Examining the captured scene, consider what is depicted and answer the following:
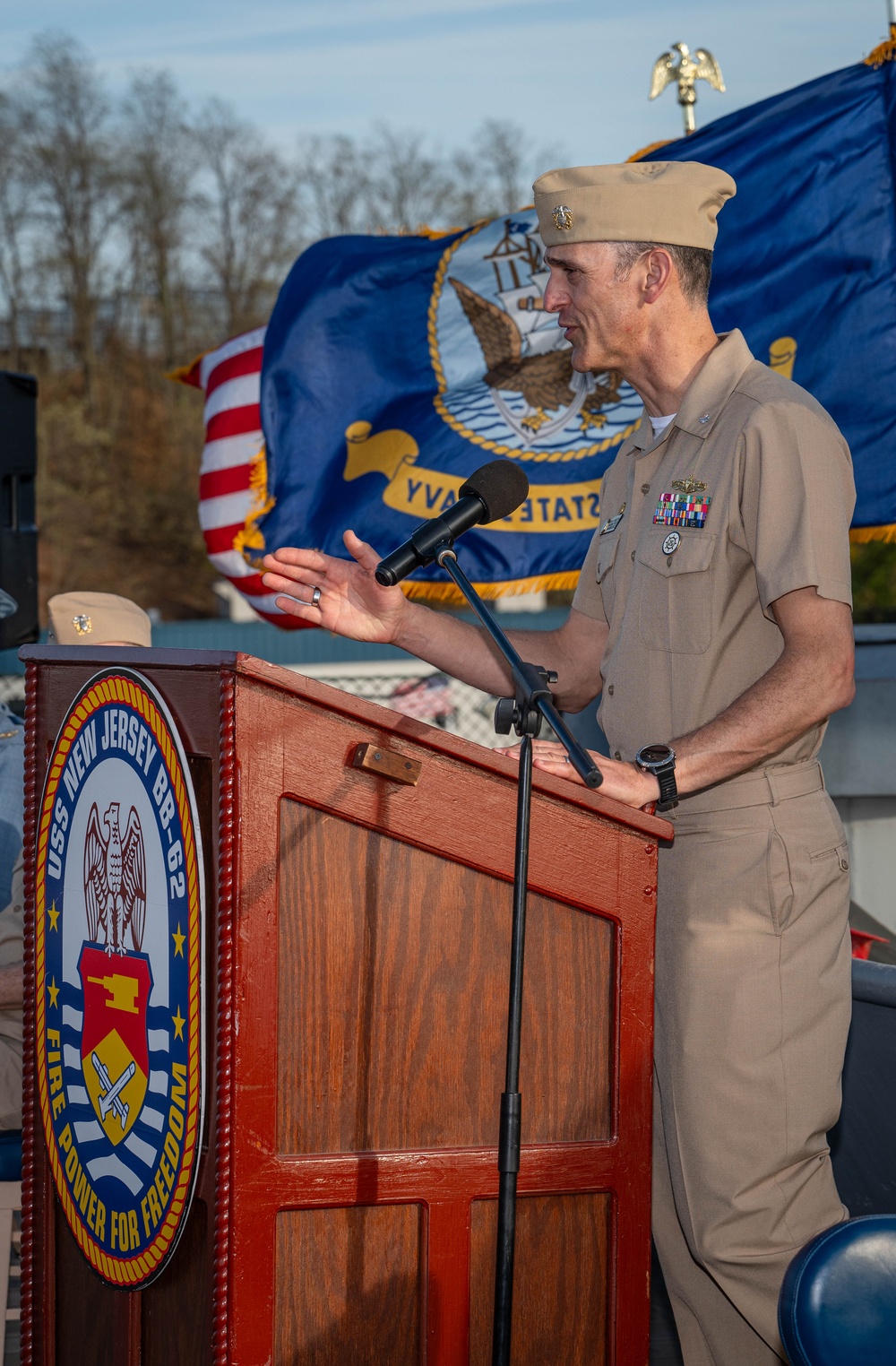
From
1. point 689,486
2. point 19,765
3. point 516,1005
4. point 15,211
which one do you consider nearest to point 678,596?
point 689,486

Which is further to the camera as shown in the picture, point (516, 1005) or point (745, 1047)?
point (745, 1047)

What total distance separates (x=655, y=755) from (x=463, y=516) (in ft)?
1.49

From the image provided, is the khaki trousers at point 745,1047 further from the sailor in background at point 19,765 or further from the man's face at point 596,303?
the sailor in background at point 19,765

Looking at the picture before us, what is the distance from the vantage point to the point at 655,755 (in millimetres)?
1999

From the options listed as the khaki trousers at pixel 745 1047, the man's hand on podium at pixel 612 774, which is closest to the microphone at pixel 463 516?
the man's hand on podium at pixel 612 774

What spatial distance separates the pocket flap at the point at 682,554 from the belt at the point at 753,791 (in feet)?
1.08

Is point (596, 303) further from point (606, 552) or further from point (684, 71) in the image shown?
point (684, 71)

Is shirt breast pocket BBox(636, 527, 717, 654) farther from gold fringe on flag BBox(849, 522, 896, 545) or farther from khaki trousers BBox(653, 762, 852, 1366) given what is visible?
gold fringe on flag BBox(849, 522, 896, 545)

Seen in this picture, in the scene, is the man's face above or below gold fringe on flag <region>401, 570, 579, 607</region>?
above

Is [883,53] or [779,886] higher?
[883,53]

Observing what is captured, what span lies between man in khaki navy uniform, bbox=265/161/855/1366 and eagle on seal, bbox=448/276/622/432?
283 cm

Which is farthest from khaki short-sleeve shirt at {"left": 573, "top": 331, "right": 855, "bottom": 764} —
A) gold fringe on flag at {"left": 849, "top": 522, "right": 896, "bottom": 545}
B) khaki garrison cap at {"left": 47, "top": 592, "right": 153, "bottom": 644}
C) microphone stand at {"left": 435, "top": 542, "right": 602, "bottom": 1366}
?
gold fringe on flag at {"left": 849, "top": 522, "right": 896, "bottom": 545}

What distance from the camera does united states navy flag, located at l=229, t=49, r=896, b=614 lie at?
4426mm

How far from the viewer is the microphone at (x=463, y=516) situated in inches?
69.5
